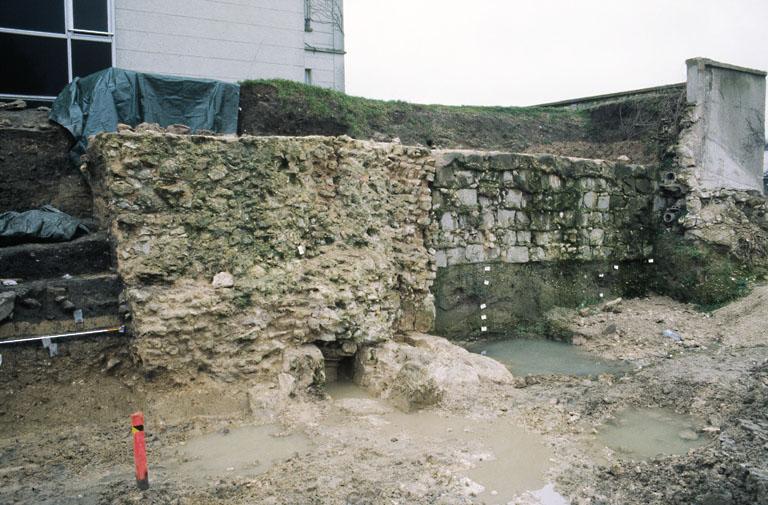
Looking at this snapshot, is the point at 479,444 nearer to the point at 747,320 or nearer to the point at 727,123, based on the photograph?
the point at 747,320

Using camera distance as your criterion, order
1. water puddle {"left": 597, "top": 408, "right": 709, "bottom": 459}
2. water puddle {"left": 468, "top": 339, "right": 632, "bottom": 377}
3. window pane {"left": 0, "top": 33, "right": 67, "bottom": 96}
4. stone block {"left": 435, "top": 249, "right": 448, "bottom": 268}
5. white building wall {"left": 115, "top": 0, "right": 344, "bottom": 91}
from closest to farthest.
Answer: water puddle {"left": 597, "top": 408, "right": 709, "bottom": 459} → water puddle {"left": 468, "top": 339, "right": 632, "bottom": 377} → stone block {"left": 435, "top": 249, "right": 448, "bottom": 268} → window pane {"left": 0, "top": 33, "right": 67, "bottom": 96} → white building wall {"left": 115, "top": 0, "right": 344, "bottom": 91}

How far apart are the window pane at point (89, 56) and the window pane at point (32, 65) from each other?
18 centimetres

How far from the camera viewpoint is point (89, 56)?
9.84 metres

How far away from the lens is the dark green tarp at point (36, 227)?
5.90m

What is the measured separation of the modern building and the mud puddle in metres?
7.37

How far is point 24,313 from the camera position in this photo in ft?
16.6

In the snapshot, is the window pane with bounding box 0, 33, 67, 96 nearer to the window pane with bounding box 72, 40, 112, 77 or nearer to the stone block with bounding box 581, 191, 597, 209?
the window pane with bounding box 72, 40, 112, 77

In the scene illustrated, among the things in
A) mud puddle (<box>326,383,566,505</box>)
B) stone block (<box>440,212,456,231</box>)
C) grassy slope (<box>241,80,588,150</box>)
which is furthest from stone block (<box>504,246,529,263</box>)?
grassy slope (<box>241,80,588,150</box>)

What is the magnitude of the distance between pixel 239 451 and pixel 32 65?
24.9 feet

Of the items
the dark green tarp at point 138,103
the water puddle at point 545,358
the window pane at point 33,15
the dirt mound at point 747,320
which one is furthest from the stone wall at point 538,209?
the window pane at point 33,15

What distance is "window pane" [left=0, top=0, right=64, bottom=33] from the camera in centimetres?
897

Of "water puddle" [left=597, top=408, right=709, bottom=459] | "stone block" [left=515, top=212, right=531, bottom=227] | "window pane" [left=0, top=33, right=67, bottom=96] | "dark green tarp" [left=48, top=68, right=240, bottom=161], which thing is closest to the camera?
"water puddle" [left=597, top=408, right=709, bottom=459]

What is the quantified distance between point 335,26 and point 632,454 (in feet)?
37.4

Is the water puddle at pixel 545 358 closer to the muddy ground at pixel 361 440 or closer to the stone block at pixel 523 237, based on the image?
the muddy ground at pixel 361 440
